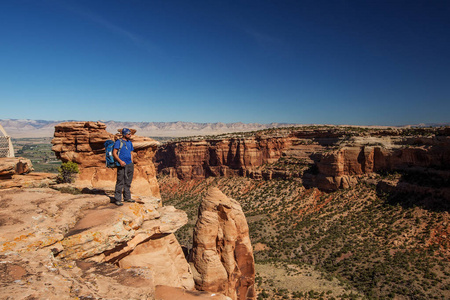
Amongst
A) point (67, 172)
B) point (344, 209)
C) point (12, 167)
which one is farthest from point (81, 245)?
point (344, 209)

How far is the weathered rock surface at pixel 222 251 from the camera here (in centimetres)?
1316

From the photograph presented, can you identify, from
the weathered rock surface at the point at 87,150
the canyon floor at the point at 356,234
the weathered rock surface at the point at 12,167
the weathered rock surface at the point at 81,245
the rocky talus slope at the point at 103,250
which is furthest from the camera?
the canyon floor at the point at 356,234

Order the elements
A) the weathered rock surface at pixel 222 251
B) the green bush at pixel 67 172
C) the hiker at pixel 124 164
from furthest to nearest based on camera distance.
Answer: the green bush at pixel 67 172
the weathered rock surface at pixel 222 251
the hiker at pixel 124 164

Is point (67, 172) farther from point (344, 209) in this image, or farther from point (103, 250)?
point (344, 209)

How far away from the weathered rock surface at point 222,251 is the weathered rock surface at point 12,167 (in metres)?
11.5

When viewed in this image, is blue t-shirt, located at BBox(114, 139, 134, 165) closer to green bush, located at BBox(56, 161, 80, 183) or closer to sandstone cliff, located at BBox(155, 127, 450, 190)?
green bush, located at BBox(56, 161, 80, 183)

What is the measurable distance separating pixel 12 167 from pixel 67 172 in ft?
11.9

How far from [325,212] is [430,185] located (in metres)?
16.2

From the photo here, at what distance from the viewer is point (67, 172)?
1861 cm

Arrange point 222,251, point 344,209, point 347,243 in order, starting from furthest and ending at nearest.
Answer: point 344,209 < point 347,243 < point 222,251

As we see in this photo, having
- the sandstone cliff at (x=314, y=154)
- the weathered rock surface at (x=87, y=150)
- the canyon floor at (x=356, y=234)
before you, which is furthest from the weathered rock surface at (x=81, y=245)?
the sandstone cliff at (x=314, y=154)

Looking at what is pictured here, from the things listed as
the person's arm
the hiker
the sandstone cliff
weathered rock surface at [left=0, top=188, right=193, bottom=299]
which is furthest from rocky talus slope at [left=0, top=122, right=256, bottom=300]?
the sandstone cliff

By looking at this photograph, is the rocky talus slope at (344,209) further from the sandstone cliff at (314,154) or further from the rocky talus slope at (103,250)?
the rocky talus slope at (103,250)

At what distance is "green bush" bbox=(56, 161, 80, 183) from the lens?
18.2m
